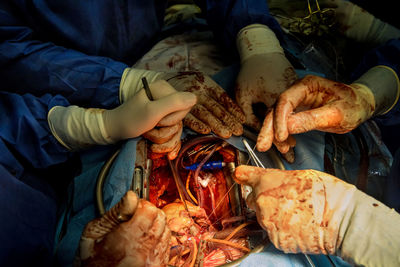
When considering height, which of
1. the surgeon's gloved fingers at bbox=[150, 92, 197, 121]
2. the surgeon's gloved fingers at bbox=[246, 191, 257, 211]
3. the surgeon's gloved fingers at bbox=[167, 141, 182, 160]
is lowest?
the surgeon's gloved fingers at bbox=[246, 191, 257, 211]

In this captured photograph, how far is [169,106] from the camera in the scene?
139cm

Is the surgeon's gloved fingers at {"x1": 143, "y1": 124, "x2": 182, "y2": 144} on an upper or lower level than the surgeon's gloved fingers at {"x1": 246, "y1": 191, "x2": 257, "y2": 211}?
upper

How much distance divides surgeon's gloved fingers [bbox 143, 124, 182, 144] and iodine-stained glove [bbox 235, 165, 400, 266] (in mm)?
571

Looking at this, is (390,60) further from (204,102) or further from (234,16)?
(204,102)

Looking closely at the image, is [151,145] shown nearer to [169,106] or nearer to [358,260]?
[169,106]

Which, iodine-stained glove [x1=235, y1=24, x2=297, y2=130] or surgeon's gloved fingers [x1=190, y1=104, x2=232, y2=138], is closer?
surgeon's gloved fingers [x1=190, y1=104, x2=232, y2=138]

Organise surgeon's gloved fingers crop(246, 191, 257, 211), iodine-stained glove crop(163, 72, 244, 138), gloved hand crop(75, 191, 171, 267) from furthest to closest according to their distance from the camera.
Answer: iodine-stained glove crop(163, 72, 244, 138) < surgeon's gloved fingers crop(246, 191, 257, 211) < gloved hand crop(75, 191, 171, 267)

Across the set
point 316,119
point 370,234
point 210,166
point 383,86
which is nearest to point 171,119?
point 210,166

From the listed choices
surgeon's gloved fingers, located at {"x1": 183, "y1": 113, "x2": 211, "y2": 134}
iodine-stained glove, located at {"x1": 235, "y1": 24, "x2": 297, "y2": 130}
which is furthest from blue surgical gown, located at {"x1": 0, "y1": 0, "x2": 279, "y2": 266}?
surgeon's gloved fingers, located at {"x1": 183, "y1": 113, "x2": 211, "y2": 134}

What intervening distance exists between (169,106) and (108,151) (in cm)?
62

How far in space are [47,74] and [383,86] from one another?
2.14 meters

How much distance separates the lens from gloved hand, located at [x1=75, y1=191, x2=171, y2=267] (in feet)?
3.13

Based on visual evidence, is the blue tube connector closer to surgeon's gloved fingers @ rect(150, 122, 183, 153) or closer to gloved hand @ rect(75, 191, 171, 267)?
surgeon's gloved fingers @ rect(150, 122, 183, 153)

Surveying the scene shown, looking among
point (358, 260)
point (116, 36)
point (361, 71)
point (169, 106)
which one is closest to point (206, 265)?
point (358, 260)
